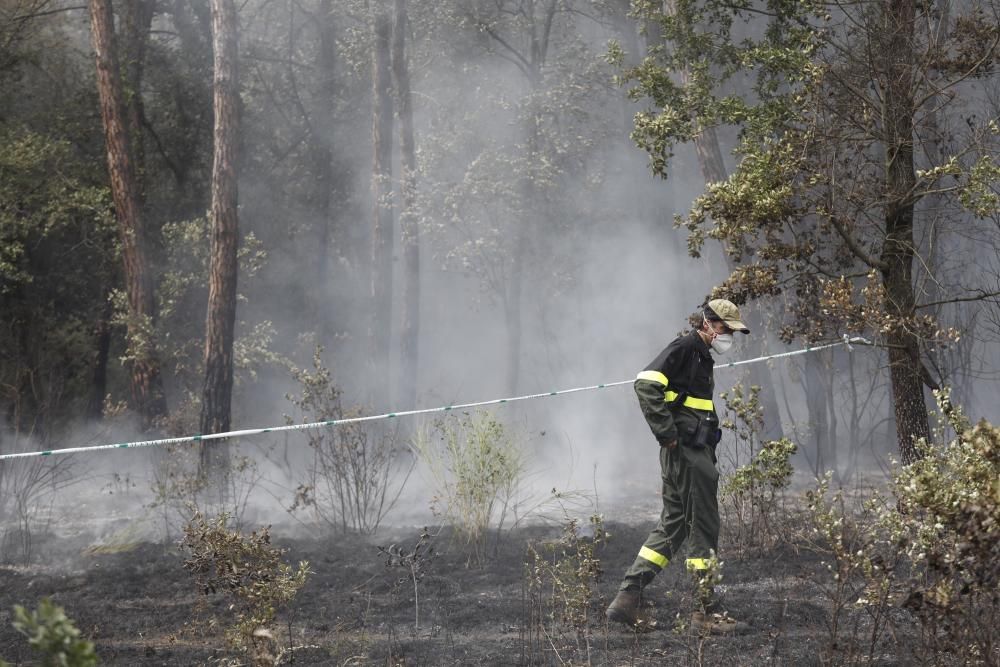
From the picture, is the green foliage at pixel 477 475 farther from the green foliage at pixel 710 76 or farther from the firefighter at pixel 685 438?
the green foliage at pixel 710 76

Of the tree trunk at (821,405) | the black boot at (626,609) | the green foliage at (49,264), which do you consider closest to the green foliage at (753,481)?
the black boot at (626,609)

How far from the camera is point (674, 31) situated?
36.6 feet

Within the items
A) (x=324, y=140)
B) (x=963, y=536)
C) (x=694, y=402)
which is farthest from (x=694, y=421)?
(x=324, y=140)

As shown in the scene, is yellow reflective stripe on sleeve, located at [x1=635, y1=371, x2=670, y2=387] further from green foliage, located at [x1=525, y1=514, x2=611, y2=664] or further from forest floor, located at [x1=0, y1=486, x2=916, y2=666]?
forest floor, located at [x1=0, y1=486, x2=916, y2=666]

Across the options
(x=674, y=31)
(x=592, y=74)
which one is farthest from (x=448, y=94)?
(x=674, y=31)

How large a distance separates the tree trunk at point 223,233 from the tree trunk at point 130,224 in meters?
2.54

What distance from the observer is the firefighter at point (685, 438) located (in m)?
6.30

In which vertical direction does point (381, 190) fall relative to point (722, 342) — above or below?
above

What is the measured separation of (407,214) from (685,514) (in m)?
14.4

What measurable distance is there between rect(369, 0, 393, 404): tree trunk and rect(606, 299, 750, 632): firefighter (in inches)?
538

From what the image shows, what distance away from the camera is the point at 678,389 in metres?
6.39

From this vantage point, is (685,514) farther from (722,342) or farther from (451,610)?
(451,610)

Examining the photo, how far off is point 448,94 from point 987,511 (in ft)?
75.2

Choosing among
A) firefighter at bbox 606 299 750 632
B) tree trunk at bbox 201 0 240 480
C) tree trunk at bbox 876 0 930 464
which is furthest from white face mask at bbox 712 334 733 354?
tree trunk at bbox 201 0 240 480
